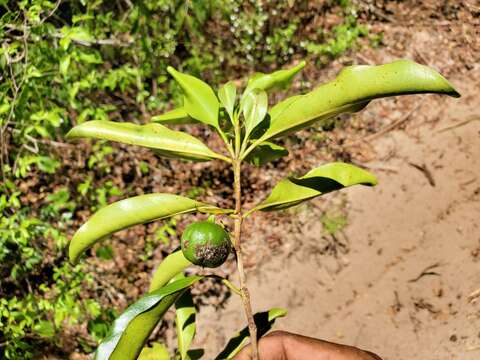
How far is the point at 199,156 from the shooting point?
59.8 inches

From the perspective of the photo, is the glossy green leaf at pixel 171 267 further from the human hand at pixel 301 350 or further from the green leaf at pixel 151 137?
the human hand at pixel 301 350

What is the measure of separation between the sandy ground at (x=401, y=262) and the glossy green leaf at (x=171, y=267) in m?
2.28

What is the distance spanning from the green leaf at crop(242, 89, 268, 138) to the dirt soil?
8.61 feet

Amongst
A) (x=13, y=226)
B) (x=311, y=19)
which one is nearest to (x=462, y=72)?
(x=311, y=19)

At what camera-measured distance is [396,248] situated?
3.94 m

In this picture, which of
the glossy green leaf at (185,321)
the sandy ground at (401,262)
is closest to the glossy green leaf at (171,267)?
the glossy green leaf at (185,321)

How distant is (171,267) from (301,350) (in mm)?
808

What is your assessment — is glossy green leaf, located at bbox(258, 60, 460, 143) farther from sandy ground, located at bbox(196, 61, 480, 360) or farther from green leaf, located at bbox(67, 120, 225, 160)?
sandy ground, located at bbox(196, 61, 480, 360)

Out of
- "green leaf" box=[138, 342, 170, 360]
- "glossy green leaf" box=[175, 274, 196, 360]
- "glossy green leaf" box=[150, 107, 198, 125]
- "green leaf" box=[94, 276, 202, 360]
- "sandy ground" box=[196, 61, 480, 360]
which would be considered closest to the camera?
"green leaf" box=[94, 276, 202, 360]

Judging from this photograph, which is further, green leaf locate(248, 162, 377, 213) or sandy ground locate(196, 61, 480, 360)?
sandy ground locate(196, 61, 480, 360)

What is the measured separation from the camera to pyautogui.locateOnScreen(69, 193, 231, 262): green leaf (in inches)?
57.2

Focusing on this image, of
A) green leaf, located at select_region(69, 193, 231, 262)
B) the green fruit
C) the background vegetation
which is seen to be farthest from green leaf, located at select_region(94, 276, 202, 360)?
the background vegetation

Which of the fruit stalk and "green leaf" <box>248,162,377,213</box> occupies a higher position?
"green leaf" <box>248,162,377,213</box>

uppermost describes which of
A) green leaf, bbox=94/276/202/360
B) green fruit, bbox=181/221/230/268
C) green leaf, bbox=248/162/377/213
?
green leaf, bbox=248/162/377/213
